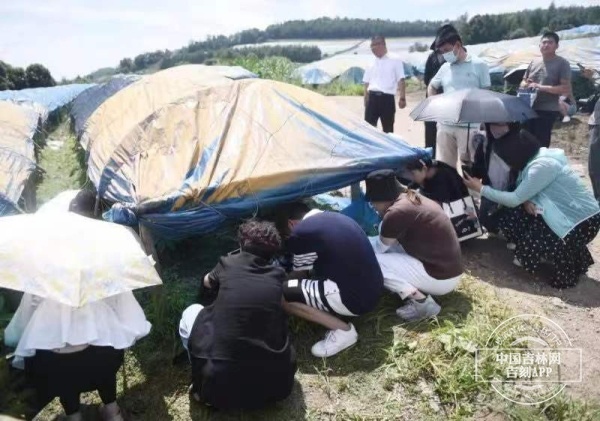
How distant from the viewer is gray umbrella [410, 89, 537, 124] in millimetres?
4305

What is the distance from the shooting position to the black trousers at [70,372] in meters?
2.57

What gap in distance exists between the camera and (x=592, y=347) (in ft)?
11.4

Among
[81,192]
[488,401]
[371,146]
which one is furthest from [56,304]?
[371,146]

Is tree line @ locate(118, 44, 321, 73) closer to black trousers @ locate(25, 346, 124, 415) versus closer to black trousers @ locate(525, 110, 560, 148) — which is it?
black trousers @ locate(525, 110, 560, 148)

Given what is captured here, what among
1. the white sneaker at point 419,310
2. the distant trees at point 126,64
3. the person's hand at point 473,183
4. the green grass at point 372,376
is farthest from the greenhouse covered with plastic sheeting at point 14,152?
the distant trees at point 126,64

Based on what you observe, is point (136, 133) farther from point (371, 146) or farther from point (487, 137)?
point (487, 137)

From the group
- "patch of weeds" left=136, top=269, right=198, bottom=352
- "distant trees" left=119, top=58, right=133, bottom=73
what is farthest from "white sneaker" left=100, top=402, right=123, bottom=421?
"distant trees" left=119, top=58, right=133, bottom=73

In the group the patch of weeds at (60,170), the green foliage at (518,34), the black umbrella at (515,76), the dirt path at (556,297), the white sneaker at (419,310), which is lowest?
the green foliage at (518,34)

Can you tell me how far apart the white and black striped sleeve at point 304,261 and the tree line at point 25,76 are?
20.6m

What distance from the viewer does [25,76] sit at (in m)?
21.0

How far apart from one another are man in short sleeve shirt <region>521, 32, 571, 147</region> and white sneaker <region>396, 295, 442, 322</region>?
3.35 metres

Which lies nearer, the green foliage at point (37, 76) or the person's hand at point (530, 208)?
the person's hand at point (530, 208)

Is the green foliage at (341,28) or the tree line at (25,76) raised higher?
the tree line at (25,76)

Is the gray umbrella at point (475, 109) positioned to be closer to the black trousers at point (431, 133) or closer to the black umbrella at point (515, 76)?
the black trousers at point (431, 133)
